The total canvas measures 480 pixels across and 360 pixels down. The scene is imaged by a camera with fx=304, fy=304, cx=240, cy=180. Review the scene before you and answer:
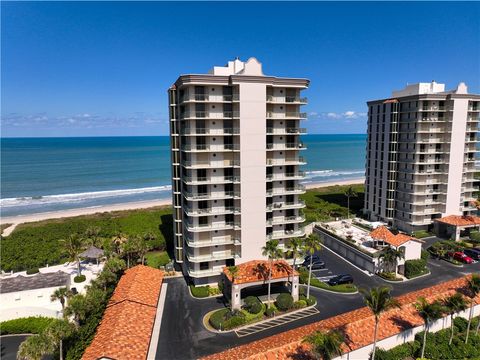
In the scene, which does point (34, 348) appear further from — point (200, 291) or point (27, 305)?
point (200, 291)

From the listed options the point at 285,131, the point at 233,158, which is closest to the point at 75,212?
the point at 233,158

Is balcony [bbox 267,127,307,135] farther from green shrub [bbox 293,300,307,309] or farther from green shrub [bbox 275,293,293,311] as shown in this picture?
green shrub [bbox 293,300,307,309]

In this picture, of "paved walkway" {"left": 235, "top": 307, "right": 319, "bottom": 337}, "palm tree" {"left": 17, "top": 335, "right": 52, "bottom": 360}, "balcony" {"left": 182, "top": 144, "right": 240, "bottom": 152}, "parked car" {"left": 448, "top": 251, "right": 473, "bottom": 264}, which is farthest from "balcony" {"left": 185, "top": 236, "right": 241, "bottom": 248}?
"parked car" {"left": 448, "top": 251, "right": 473, "bottom": 264}

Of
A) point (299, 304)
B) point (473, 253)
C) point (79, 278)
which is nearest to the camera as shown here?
point (299, 304)

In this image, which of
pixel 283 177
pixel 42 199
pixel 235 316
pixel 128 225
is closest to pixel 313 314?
pixel 235 316

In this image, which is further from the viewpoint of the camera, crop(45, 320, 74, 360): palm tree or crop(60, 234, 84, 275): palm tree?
crop(60, 234, 84, 275): palm tree

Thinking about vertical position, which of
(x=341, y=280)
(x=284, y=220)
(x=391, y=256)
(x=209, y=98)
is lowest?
(x=341, y=280)

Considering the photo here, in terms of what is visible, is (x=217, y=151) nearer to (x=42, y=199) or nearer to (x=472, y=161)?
(x=472, y=161)
